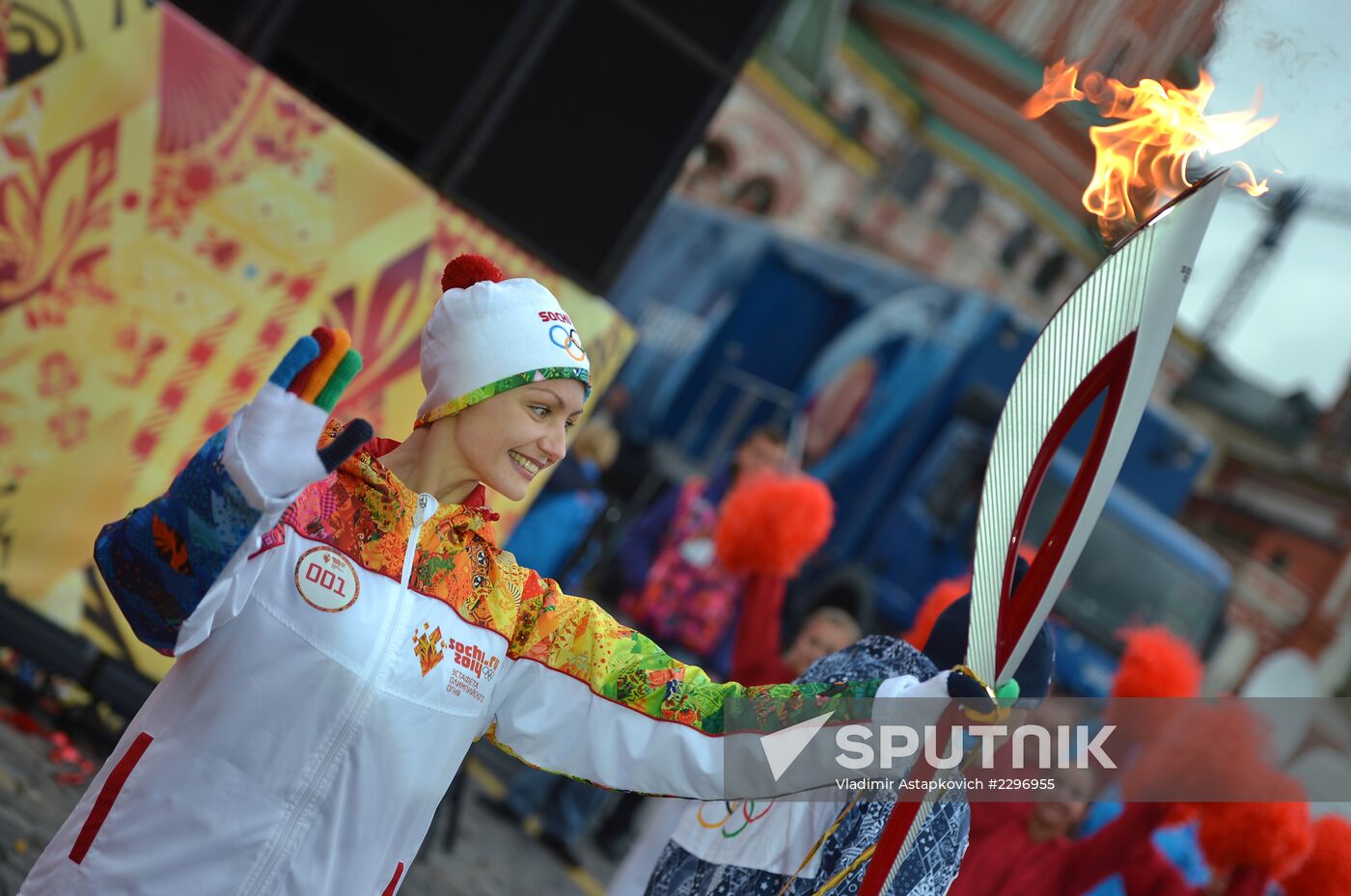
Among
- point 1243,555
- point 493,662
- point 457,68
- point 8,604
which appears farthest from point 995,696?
point 1243,555

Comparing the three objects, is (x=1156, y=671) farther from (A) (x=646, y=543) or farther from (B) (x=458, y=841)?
(B) (x=458, y=841)

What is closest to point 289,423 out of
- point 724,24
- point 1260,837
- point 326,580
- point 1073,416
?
point 326,580

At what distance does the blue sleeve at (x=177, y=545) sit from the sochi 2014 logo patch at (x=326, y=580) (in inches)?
8.5

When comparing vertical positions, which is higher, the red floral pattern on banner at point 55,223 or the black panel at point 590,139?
the black panel at point 590,139

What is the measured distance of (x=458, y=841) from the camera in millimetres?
5379

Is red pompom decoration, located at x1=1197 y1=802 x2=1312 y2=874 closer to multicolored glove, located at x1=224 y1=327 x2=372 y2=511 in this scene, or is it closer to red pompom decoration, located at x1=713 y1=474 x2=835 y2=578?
red pompom decoration, located at x1=713 y1=474 x2=835 y2=578

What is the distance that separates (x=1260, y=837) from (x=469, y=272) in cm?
336

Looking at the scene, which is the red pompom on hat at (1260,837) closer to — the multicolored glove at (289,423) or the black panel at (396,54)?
the multicolored glove at (289,423)

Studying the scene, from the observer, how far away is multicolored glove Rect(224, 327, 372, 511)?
169 centimetres

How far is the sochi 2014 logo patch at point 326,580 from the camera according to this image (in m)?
2.05

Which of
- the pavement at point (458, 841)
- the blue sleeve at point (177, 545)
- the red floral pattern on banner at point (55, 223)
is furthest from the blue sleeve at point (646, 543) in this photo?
the blue sleeve at point (177, 545)

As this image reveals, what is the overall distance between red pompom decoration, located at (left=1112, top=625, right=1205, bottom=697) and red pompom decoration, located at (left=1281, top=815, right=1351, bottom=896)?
0.70m

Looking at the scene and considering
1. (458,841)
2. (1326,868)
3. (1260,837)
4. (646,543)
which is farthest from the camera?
(646,543)

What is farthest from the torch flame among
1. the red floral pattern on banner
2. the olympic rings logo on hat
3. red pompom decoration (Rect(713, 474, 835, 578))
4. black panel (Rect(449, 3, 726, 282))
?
the red floral pattern on banner
